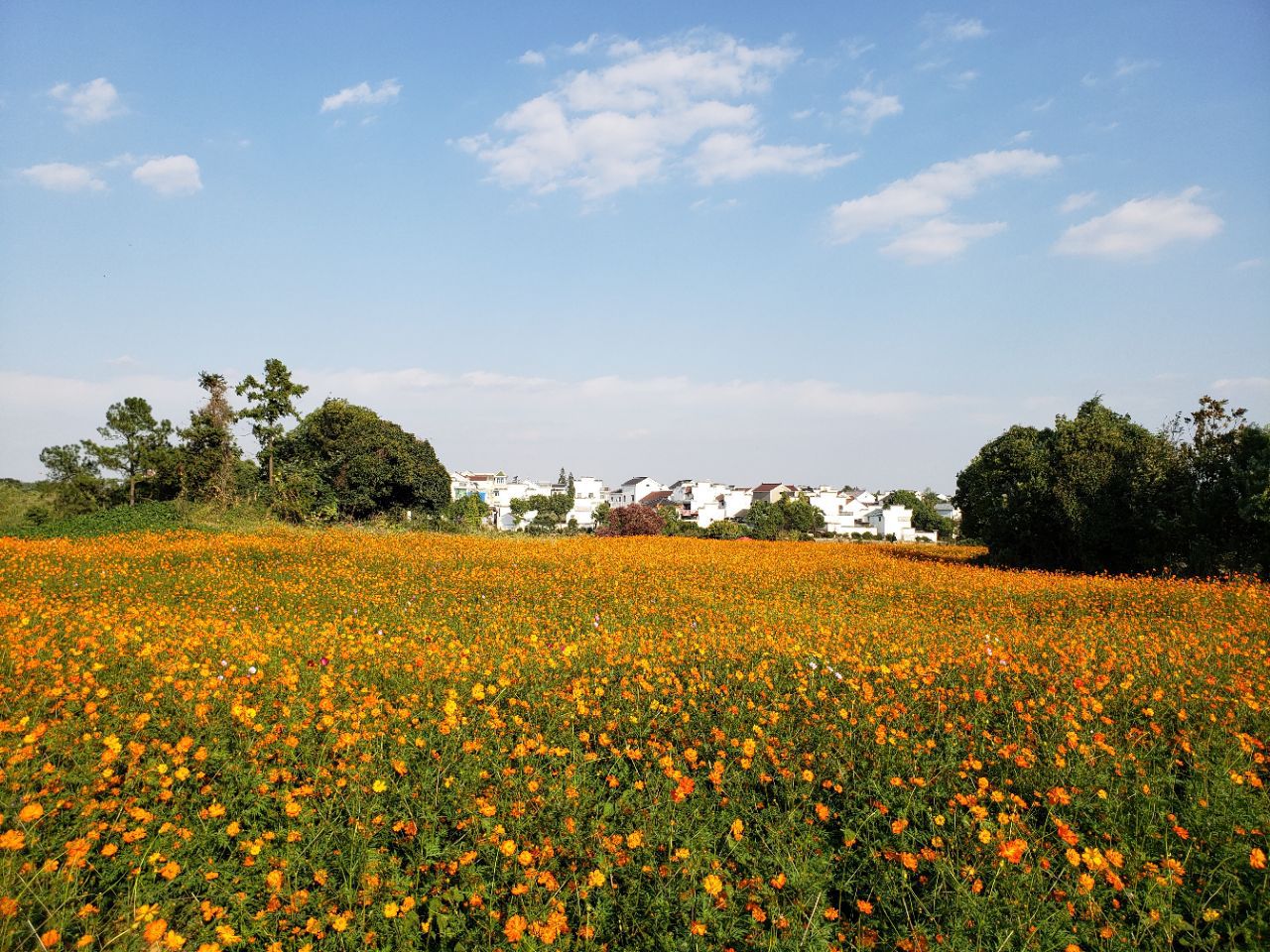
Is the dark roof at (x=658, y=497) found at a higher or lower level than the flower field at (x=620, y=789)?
higher

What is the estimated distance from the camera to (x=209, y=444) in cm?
3070

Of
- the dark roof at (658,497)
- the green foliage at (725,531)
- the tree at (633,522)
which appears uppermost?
the dark roof at (658,497)

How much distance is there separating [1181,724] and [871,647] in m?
2.63

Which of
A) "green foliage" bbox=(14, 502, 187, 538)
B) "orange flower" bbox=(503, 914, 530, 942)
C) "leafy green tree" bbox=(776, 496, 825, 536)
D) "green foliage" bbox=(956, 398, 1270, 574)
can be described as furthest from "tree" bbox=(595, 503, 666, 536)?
"leafy green tree" bbox=(776, 496, 825, 536)

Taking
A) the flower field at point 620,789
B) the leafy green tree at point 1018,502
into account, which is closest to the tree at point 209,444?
the flower field at point 620,789

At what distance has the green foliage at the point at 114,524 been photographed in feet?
69.9

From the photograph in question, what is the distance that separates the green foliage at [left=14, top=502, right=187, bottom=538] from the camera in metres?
21.3

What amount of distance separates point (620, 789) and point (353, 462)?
1328 inches

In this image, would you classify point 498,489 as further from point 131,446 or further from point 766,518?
point 131,446

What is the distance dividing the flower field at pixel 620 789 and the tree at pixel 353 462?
93.3 feet

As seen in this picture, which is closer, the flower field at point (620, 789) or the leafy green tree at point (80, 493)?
the flower field at point (620, 789)

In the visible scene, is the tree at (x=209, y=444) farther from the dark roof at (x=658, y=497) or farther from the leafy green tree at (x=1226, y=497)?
the dark roof at (x=658, y=497)

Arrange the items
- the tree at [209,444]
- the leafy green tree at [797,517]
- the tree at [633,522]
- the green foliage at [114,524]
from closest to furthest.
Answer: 1. the green foliage at [114,524]
2. the tree at [209,444]
3. the tree at [633,522]
4. the leafy green tree at [797,517]

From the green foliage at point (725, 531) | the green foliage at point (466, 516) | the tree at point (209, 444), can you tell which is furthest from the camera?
the green foliage at point (725, 531)
